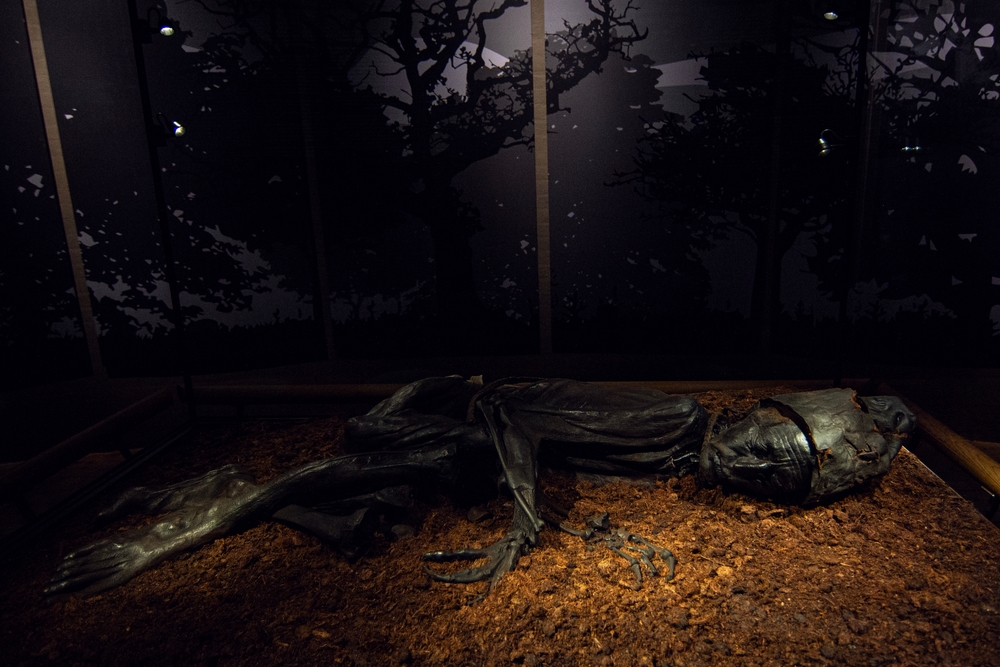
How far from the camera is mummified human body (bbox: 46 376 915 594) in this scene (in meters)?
1.86

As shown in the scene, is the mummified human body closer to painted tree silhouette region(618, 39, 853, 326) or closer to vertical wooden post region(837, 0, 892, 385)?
vertical wooden post region(837, 0, 892, 385)

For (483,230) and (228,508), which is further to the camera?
(483,230)

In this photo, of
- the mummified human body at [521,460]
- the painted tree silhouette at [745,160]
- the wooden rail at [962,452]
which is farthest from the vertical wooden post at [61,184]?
the wooden rail at [962,452]

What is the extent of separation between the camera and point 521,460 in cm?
208

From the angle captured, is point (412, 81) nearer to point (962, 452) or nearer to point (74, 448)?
point (74, 448)

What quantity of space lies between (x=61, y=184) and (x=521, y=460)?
2.90 meters

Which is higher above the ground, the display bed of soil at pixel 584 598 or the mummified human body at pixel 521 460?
the mummified human body at pixel 521 460

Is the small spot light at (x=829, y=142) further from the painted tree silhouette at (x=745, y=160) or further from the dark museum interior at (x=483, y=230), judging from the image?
the painted tree silhouette at (x=745, y=160)

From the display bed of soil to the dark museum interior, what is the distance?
124 millimetres

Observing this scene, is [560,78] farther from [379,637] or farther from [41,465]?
[41,465]

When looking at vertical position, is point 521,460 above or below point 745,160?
below

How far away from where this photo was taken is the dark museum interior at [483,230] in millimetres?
2617

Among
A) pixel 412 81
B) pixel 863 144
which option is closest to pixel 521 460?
pixel 412 81

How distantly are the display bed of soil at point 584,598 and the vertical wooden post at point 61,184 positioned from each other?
1.40m
